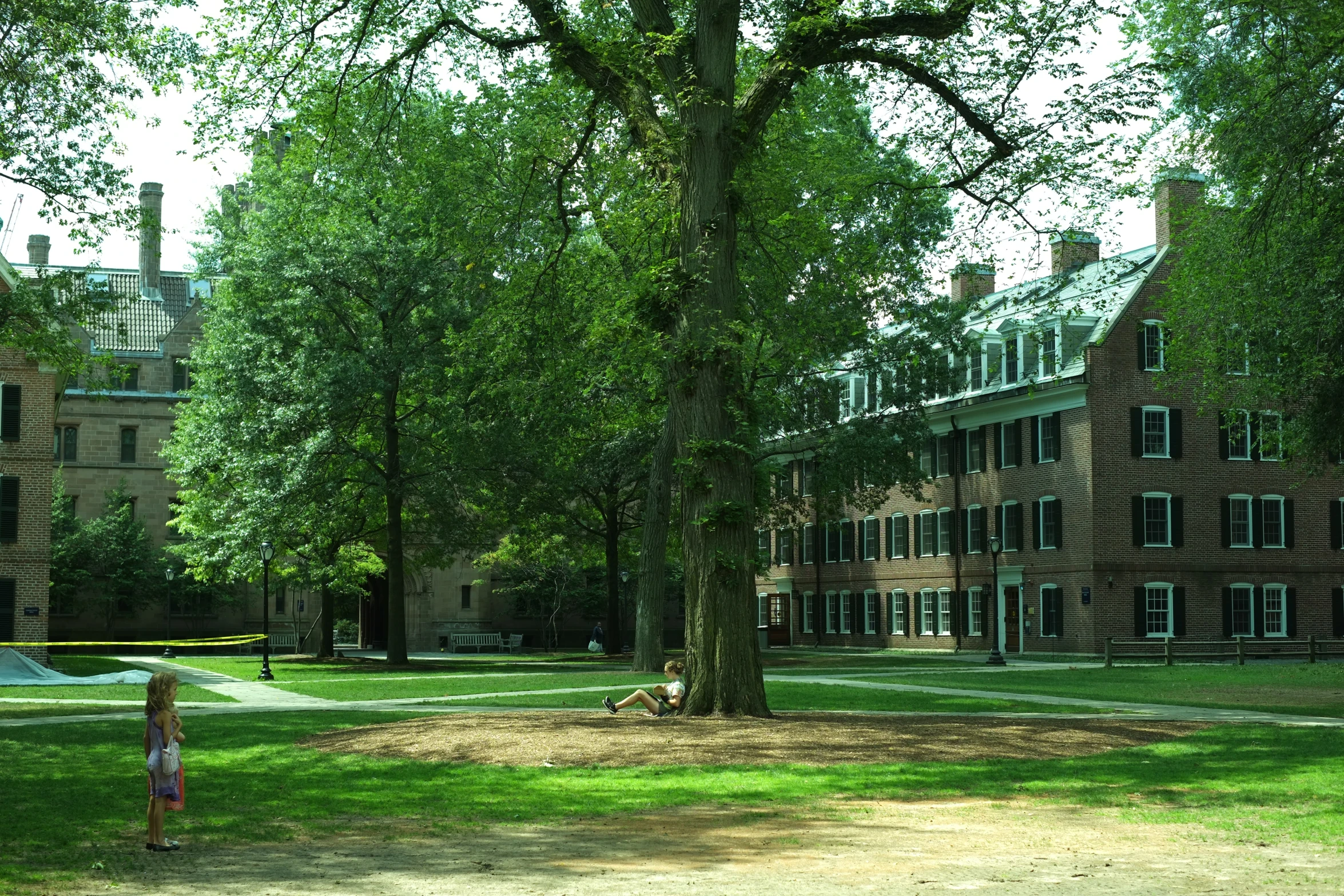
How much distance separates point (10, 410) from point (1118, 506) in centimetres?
3250

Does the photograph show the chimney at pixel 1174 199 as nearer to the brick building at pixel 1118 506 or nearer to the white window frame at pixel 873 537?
the brick building at pixel 1118 506

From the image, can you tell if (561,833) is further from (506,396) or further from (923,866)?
(506,396)

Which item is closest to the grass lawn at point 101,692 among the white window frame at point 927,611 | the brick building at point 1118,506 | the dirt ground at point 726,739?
the dirt ground at point 726,739

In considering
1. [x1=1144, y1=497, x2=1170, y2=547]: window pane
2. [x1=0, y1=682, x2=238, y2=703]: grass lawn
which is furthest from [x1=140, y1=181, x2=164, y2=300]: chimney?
[x1=1144, y1=497, x2=1170, y2=547]: window pane

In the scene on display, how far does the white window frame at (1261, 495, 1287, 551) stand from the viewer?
47.6m

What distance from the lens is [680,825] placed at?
1014cm

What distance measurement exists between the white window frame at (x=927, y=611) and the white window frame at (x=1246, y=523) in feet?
36.1

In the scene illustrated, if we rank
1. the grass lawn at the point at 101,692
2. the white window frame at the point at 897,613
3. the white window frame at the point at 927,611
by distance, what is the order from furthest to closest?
the white window frame at the point at 897,613
the white window frame at the point at 927,611
the grass lawn at the point at 101,692

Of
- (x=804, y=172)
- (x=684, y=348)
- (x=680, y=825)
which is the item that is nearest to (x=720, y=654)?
(x=684, y=348)

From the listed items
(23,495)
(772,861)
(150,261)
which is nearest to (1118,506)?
(23,495)

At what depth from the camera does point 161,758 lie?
893cm

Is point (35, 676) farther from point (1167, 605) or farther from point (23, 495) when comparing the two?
point (1167, 605)

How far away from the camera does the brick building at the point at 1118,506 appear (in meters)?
45.5

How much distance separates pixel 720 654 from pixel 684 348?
3497mm
